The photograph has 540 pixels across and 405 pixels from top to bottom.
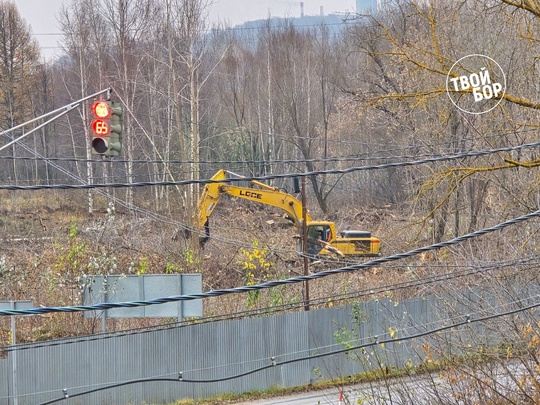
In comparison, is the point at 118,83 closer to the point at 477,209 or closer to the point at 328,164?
the point at 328,164

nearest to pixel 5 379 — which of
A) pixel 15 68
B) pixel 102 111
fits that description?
pixel 102 111

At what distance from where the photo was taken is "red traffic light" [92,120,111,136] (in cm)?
1357

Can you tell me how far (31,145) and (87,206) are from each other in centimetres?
1258

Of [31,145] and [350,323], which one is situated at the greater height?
[31,145]

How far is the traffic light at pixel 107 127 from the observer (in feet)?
44.3

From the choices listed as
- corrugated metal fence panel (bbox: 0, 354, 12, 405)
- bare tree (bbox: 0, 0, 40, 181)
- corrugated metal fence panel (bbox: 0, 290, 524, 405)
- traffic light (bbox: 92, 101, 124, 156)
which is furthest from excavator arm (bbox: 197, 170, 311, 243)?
bare tree (bbox: 0, 0, 40, 181)

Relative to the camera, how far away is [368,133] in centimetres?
4581

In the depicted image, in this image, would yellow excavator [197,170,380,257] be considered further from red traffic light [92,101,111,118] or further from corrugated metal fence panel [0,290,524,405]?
red traffic light [92,101,111,118]

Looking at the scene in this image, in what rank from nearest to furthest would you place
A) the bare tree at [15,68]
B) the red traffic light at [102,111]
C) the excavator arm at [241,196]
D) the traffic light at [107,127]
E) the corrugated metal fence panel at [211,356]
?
the traffic light at [107,127] → the red traffic light at [102,111] → the corrugated metal fence panel at [211,356] → the excavator arm at [241,196] → the bare tree at [15,68]

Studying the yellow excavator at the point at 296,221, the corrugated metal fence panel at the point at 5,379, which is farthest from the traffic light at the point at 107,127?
the yellow excavator at the point at 296,221

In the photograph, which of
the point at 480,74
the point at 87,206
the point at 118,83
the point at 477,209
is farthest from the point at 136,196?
the point at 480,74

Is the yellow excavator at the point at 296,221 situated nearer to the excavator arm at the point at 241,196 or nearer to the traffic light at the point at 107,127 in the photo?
the excavator arm at the point at 241,196

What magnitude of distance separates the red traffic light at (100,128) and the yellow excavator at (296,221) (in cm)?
1245

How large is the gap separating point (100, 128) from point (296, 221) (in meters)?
14.8
